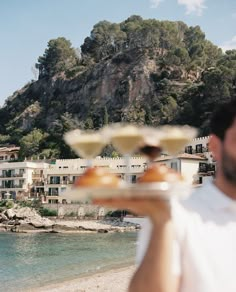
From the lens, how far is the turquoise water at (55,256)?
22047 mm

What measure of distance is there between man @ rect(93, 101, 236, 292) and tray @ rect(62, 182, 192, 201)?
0.03m

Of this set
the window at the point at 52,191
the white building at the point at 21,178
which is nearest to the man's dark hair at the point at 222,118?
the window at the point at 52,191

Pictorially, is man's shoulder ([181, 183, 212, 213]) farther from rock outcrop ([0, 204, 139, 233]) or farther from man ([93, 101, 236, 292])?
rock outcrop ([0, 204, 139, 233])

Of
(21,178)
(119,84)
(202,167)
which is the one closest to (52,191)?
(21,178)

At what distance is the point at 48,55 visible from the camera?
116125 mm

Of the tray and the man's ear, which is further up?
the man's ear

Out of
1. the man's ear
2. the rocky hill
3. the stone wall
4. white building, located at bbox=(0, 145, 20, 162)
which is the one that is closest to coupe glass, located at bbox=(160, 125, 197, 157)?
the man's ear

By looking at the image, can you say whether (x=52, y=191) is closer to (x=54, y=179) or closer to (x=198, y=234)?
(x=54, y=179)

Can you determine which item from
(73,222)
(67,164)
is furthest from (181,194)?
(67,164)

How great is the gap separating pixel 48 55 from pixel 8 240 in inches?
3232

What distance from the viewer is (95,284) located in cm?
1873

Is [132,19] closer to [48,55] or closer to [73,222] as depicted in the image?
[48,55]

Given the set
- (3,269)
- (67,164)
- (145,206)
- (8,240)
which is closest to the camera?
(145,206)

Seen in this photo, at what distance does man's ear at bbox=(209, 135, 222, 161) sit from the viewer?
83.7 inches
